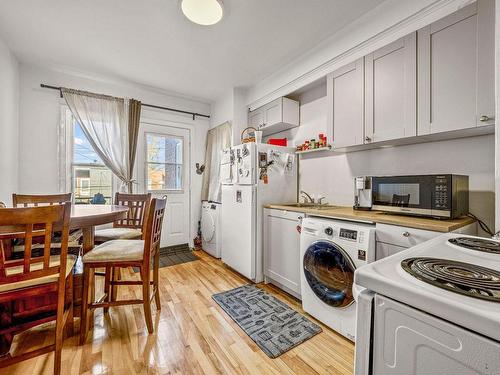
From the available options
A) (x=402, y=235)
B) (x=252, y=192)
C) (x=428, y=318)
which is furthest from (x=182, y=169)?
(x=428, y=318)

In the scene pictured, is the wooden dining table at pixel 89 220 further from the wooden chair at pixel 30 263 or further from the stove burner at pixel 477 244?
the stove burner at pixel 477 244

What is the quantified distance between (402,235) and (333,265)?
529 mm

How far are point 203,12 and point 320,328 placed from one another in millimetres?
2735

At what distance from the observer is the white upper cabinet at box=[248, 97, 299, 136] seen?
9.71 ft

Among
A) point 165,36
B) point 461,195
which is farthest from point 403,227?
point 165,36

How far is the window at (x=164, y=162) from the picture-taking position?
370cm

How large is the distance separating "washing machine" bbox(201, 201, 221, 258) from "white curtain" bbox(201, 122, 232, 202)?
0.55 ft

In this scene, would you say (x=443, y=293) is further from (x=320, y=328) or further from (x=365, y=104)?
(x=365, y=104)

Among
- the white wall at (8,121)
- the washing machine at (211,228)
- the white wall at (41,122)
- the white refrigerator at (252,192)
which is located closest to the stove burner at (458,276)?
the white refrigerator at (252,192)

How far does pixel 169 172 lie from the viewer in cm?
388

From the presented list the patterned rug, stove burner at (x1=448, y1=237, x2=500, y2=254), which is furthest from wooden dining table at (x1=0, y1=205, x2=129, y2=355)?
stove burner at (x1=448, y1=237, x2=500, y2=254)

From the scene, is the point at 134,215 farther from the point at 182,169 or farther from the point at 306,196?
the point at 306,196

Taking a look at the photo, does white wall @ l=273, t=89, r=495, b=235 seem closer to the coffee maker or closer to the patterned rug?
the coffee maker

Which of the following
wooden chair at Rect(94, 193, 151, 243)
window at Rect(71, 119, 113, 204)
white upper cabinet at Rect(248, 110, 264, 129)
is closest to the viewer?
wooden chair at Rect(94, 193, 151, 243)
